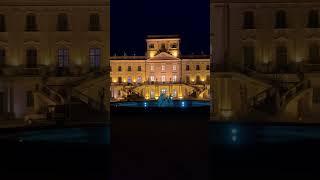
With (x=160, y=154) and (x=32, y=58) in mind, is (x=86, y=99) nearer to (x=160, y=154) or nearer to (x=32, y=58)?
(x=32, y=58)

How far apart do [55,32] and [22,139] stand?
15.4m

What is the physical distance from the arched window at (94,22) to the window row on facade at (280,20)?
372 inches

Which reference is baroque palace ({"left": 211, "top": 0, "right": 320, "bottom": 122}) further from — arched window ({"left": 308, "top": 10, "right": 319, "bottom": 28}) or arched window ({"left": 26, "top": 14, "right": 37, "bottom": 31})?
arched window ({"left": 26, "top": 14, "right": 37, "bottom": 31})

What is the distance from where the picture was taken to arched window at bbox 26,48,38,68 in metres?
30.9

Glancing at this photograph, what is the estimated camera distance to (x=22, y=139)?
16.8 meters

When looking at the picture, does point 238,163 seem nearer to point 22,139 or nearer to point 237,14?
point 22,139

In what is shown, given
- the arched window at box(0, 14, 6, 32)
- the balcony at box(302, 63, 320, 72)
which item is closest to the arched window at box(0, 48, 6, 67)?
the arched window at box(0, 14, 6, 32)

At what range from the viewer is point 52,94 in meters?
29.2

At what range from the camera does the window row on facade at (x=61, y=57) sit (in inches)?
1214

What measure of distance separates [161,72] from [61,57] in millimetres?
67184

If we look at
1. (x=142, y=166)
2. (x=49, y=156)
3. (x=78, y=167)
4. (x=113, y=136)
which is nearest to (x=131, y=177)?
(x=142, y=166)

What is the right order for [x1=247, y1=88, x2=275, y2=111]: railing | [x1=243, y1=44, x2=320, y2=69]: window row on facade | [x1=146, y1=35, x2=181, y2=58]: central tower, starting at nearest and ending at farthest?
[x1=247, y1=88, x2=275, y2=111]: railing
[x1=243, y1=44, x2=320, y2=69]: window row on facade
[x1=146, y1=35, x2=181, y2=58]: central tower

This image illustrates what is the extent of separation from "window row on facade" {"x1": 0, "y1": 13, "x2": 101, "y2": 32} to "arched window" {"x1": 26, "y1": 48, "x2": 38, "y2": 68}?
1.36 m

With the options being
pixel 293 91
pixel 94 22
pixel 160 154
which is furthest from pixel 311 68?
pixel 160 154
